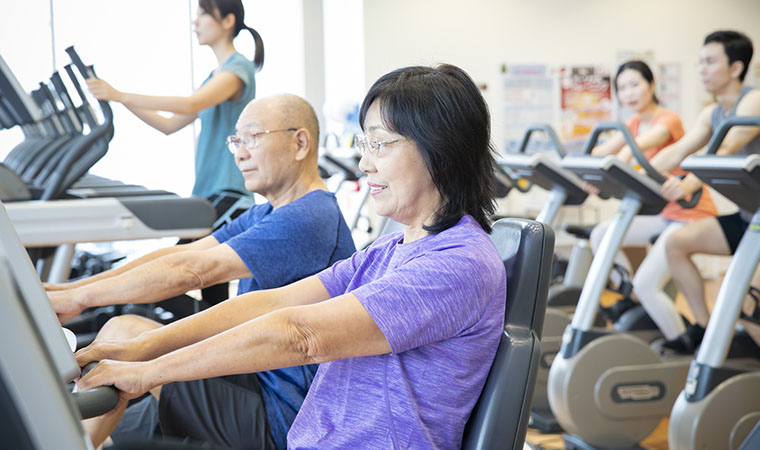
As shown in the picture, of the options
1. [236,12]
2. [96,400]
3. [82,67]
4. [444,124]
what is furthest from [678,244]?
[96,400]

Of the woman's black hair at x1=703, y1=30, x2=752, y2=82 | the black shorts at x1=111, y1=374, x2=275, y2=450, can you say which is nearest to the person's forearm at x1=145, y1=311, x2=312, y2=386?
the black shorts at x1=111, y1=374, x2=275, y2=450

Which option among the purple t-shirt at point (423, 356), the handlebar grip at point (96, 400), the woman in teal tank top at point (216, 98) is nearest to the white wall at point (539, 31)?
the woman in teal tank top at point (216, 98)

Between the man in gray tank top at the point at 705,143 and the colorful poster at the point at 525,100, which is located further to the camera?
the colorful poster at the point at 525,100

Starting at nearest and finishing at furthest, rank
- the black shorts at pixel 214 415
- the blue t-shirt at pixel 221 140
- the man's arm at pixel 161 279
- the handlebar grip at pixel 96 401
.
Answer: the handlebar grip at pixel 96 401
the black shorts at pixel 214 415
the man's arm at pixel 161 279
the blue t-shirt at pixel 221 140

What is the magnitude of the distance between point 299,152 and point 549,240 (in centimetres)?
89

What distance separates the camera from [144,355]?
3.97ft

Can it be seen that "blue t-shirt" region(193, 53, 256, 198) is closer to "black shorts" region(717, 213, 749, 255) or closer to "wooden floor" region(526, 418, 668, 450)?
"wooden floor" region(526, 418, 668, 450)

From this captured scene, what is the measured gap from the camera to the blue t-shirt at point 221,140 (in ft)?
8.69

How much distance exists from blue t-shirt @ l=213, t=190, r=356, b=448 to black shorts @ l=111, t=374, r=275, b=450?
5 centimetres

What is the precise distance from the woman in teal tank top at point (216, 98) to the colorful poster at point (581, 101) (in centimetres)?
448

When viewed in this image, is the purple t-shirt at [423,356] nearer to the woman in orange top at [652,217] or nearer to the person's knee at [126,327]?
the person's knee at [126,327]

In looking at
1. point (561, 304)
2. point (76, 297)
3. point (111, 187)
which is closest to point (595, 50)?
point (561, 304)

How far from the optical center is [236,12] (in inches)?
109

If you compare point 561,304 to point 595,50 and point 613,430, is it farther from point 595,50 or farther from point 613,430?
point 595,50
